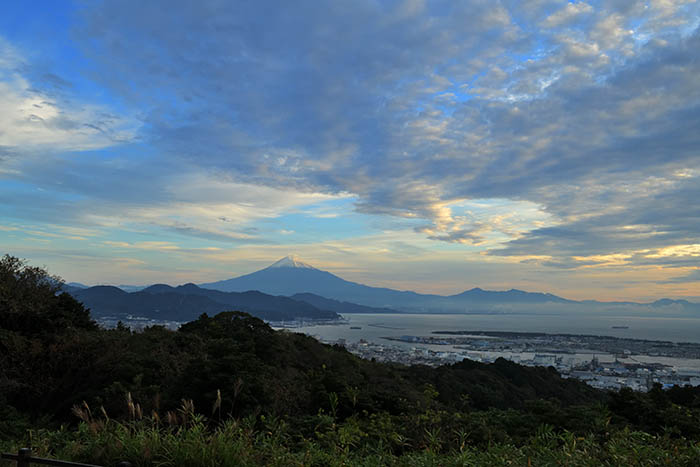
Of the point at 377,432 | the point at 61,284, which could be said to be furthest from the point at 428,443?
the point at 61,284

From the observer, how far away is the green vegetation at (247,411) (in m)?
4.65

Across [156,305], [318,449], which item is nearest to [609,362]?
[318,449]

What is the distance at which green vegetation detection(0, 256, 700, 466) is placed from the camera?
4.65m

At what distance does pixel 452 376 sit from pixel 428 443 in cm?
1113

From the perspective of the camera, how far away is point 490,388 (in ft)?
52.1

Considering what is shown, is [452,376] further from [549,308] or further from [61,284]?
[549,308]

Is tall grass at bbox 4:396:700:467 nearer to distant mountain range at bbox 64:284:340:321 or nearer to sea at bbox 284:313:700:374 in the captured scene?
sea at bbox 284:313:700:374

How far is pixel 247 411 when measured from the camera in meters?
7.08

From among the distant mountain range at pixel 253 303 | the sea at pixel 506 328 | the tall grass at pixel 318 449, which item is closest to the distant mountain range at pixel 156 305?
the distant mountain range at pixel 253 303

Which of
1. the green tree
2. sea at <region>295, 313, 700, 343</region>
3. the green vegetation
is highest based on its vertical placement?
the green tree

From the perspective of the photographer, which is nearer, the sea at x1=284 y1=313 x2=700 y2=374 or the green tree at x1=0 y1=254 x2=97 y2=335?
the green tree at x1=0 y1=254 x2=97 y2=335

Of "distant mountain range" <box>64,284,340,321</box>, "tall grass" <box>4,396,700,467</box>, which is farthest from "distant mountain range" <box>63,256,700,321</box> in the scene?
"tall grass" <box>4,396,700,467</box>

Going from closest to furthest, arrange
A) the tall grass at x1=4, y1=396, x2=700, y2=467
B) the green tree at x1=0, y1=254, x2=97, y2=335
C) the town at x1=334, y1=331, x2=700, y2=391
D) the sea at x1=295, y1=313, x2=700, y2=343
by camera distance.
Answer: the tall grass at x1=4, y1=396, x2=700, y2=467
the green tree at x1=0, y1=254, x2=97, y2=335
the town at x1=334, y1=331, x2=700, y2=391
the sea at x1=295, y1=313, x2=700, y2=343

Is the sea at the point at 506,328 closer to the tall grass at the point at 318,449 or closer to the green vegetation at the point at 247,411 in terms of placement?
the green vegetation at the point at 247,411
